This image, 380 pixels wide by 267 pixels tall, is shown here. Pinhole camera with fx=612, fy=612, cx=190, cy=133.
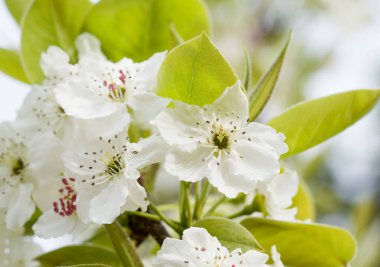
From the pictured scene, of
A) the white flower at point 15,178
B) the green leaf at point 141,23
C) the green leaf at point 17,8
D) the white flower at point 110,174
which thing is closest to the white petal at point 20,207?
the white flower at point 15,178

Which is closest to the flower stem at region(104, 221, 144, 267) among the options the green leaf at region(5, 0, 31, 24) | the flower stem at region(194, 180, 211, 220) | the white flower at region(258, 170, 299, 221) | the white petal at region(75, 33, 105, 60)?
the flower stem at region(194, 180, 211, 220)

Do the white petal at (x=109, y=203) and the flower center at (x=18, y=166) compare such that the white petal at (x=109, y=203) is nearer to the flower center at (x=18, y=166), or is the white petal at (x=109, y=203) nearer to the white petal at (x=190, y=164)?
the white petal at (x=190, y=164)

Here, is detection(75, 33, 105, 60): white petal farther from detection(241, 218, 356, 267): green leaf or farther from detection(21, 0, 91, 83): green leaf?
detection(241, 218, 356, 267): green leaf

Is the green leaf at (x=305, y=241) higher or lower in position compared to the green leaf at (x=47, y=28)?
lower

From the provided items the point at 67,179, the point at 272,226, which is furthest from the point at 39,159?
the point at 272,226

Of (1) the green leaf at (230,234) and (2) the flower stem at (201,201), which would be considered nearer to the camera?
(1) the green leaf at (230,234)

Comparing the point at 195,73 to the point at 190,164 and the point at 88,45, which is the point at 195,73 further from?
the point at 88,45
